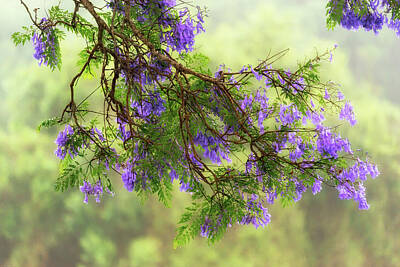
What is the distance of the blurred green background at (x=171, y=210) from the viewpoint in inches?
288

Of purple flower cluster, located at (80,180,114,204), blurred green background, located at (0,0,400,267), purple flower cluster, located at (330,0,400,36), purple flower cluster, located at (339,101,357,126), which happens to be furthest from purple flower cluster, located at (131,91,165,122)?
blurred green background, located at (0,0,400,267)

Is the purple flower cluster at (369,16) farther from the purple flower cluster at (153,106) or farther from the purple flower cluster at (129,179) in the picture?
the purple flower cluster at (129,179)

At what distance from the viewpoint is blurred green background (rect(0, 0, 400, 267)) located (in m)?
7.30

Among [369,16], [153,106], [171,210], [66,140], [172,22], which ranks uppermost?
[171,210]

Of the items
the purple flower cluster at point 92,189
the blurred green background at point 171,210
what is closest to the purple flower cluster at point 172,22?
the purple flower cluster at point 92,189

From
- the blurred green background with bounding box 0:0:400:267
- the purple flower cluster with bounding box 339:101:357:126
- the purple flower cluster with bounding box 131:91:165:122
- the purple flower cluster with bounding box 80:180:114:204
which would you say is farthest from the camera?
the blurred green background with bounding box 0:0:400:267

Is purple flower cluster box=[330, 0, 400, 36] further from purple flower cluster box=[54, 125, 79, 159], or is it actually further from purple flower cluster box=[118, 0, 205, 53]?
purple flower cluster box=[54, 125, 79, 159]

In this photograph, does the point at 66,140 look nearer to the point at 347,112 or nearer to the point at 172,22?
the point at 172,22

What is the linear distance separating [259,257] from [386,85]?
11.5 ft

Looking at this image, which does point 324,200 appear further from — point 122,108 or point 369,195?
point 122,108

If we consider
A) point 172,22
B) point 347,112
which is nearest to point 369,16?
point 347,112

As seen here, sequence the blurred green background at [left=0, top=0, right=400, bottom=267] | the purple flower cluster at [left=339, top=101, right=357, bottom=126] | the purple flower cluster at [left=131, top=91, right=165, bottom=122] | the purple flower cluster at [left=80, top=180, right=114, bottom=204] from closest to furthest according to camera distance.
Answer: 1. the purple flower cluster at [left=339, top=101, right=357, bottom=126]
2. the purple flower cluster at [left=131, top=91, right=165, bottom=122]
3. the purple flower cluster at [left=80, top=180, right=114, bottom=204]
4. the blurred green background at [left=0, top=0, right=400, bottom=267]

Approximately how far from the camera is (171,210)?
7.43 meters

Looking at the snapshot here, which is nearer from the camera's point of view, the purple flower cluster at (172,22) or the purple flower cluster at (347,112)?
the purple flower cluster at (347,112)
